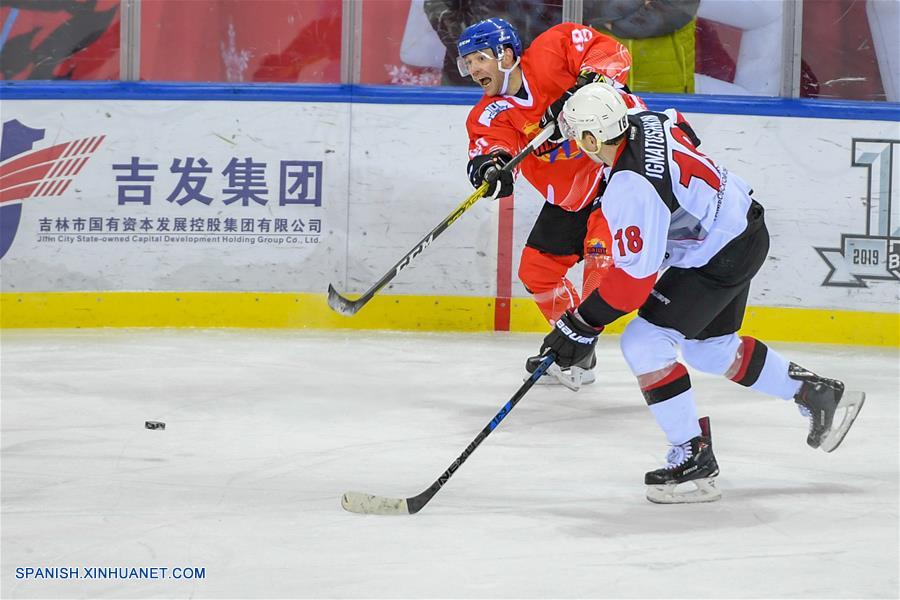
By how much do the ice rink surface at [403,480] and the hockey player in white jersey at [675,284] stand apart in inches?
6.8

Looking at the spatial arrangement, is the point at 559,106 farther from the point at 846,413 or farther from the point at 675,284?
the point at 846,413

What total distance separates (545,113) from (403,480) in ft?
4.62

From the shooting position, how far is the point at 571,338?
2.86 metres

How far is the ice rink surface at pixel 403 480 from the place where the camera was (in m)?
2.48

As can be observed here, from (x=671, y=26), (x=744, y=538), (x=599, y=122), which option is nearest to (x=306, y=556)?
(x=744, y=538)

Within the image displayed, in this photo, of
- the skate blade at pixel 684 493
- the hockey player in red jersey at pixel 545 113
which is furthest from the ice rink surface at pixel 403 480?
the hockey player in red jersey at pixel 545 113

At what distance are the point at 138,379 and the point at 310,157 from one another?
1.38 metres

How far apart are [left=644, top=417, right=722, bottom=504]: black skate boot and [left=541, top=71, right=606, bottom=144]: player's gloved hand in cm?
123

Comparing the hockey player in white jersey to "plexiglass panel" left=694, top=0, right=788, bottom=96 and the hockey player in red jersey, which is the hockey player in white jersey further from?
"plexiglass panel" left=694, top=0, right=788, bottom=96

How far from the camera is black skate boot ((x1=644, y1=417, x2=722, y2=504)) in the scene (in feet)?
9.91

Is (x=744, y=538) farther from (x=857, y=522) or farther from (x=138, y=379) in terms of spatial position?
(x=138, y=379)

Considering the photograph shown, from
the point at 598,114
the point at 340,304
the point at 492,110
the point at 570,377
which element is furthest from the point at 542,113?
the point at 598,114

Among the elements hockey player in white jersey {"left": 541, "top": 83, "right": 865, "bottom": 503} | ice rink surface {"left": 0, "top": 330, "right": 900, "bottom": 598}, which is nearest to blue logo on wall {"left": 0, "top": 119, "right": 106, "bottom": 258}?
ice rink surface {"left": 0, "top": 330, "right": 900, "bottom": 598}

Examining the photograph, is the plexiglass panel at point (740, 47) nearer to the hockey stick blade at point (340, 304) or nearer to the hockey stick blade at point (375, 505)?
the hockey stick blade at point (340, 304)
